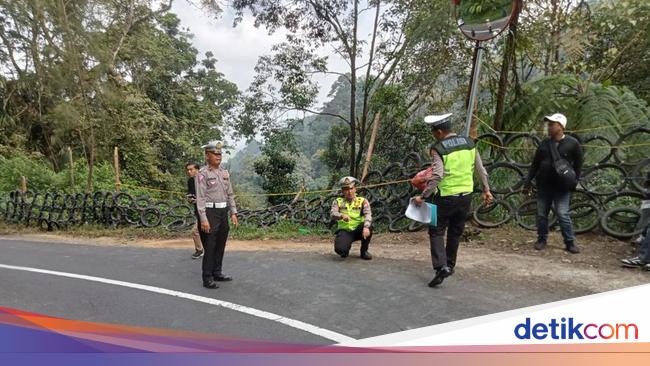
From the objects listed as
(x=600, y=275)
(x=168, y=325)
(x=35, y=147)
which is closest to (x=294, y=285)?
(x=168, y=325)

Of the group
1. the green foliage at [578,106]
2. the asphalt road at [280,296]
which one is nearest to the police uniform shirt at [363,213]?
the asphalt road at [280,296]

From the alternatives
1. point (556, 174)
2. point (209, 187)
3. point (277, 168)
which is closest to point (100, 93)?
point (277, 168)

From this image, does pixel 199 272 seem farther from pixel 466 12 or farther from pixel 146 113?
pixel 146 113

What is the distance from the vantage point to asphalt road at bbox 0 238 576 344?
3.92 m

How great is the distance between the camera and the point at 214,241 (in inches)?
209

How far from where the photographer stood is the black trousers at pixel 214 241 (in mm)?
5242

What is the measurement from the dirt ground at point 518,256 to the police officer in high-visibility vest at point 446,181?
773mm

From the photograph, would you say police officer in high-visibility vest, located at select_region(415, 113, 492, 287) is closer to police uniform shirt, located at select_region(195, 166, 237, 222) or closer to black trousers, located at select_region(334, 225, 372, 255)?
black trousers, located at select_region(334, 225, 372, 255)

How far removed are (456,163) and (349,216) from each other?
6.34ft

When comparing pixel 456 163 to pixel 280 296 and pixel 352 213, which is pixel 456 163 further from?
pixel 280 296

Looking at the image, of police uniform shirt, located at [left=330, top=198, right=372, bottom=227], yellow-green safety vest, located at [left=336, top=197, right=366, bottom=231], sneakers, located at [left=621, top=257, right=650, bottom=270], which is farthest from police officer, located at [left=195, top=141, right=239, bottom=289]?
sneakers, located at [left=621, top=257, right=650, bottom=270]

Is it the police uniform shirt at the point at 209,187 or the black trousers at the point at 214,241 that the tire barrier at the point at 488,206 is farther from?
the police uniform shirt at the point at 209,187

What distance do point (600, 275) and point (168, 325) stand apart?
4730 mm

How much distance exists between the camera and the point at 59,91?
1941 centimetres
